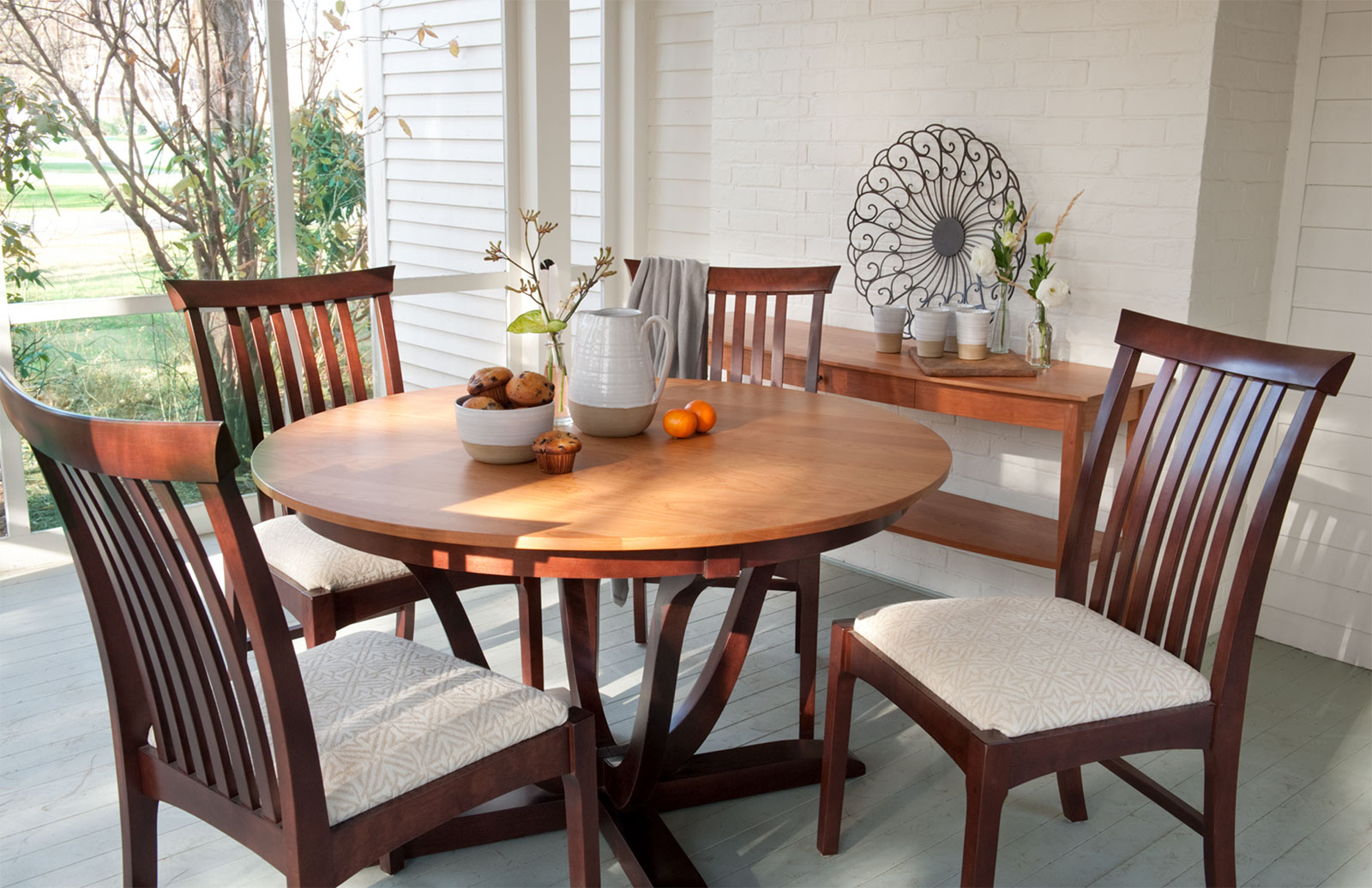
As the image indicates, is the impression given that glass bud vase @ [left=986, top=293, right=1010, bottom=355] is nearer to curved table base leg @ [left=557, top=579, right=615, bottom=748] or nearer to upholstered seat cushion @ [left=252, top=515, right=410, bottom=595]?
curved table base leg @ [left=557, top=579, right=615, bottom=748]

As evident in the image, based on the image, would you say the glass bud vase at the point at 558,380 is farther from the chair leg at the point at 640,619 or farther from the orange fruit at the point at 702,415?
the chair leg at the point at 640,619

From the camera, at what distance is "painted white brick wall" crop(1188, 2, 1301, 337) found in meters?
2.81

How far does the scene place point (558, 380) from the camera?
2.18 meters

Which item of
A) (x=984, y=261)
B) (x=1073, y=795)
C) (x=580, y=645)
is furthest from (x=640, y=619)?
(x=984, y=261)

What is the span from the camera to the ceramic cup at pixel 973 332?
3078mm

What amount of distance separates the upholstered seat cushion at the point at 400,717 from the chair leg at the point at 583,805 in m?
0.04

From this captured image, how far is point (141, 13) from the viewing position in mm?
3633

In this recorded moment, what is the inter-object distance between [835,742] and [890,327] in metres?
1.52

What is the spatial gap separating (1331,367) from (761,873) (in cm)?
129

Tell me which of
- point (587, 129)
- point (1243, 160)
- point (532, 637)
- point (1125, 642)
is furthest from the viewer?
point (587, 129)

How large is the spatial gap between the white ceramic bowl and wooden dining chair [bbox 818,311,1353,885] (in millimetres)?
637

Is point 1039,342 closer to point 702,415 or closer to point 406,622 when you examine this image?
point 702,415

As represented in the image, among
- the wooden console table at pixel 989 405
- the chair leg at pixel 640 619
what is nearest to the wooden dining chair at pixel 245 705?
the chair leg at pixel 640 619

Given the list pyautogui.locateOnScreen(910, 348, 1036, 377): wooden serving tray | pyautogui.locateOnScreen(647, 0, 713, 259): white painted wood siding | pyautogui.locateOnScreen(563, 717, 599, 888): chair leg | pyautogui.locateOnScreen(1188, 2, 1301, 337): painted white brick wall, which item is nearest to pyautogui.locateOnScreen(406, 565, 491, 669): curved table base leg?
pyautogui.locateOnScreen(563, 717, 599, 888): chair leg
